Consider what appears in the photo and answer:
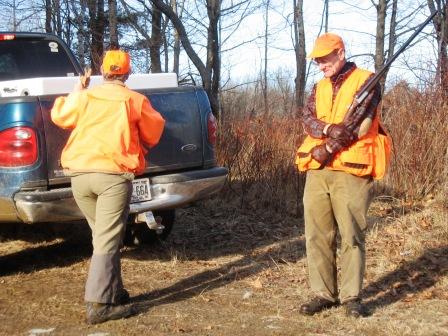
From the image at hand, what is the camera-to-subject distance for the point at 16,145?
456 centimetres

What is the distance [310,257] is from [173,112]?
177cm

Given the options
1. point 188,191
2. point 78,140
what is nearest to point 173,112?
point 188,191

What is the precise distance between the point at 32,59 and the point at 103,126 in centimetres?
323

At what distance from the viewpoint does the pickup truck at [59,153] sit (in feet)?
15.0

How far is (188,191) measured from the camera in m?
5.35

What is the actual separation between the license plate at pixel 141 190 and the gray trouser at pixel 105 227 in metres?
0.83

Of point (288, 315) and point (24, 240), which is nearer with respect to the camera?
point (288, 315)

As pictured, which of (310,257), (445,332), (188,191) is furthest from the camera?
(188,191)

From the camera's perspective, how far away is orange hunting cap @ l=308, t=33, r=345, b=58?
13.4ft

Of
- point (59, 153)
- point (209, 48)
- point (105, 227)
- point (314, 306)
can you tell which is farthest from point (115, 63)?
point (209, 48)

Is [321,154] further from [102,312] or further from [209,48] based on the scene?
[209,48]

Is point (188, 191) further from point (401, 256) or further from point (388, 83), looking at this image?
point (388, 83)

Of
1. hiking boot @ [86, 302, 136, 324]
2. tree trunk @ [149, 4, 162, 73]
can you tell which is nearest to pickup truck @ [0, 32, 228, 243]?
hiking boot @ [86, 302, 136, 324]

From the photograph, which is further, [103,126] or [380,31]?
[380,31]
